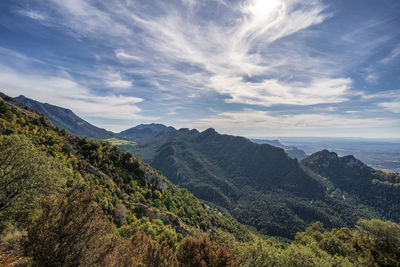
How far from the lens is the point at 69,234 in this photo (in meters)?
13.6

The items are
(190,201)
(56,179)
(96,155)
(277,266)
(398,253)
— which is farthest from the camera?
(190,201)

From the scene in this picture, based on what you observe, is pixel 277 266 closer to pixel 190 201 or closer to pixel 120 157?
pixel 120 157

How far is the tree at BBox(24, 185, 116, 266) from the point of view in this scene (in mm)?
12797

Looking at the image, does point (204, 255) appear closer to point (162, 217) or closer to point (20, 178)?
point (20, 178)

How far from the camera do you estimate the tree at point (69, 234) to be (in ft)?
42.0

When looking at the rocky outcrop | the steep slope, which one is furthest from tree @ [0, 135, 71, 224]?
the rocky outcrop

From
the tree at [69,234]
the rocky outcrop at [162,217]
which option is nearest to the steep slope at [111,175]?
the rocky outcrop at [162,217]

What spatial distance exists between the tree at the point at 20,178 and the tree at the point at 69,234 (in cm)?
1127

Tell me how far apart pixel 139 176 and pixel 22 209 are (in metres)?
70.8

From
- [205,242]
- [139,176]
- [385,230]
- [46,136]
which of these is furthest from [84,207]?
[385,230]

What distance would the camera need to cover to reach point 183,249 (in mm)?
18891

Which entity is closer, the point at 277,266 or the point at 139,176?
the point at 277,266

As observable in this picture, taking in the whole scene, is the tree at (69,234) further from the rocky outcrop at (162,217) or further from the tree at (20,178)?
the rocky outcrop at (162,217)

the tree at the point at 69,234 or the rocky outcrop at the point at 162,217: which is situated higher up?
the tree at the point at 69,234
